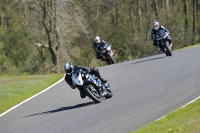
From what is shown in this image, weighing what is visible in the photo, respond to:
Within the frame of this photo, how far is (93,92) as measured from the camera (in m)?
16.5

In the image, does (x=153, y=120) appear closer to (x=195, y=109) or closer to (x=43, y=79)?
(x=195, y=109)

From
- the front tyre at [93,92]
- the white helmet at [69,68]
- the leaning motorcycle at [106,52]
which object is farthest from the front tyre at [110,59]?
the white helmet at [69,68]

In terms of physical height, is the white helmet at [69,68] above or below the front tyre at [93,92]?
above

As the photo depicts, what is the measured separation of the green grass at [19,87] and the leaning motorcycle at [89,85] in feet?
11.3

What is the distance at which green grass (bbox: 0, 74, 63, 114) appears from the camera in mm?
20703

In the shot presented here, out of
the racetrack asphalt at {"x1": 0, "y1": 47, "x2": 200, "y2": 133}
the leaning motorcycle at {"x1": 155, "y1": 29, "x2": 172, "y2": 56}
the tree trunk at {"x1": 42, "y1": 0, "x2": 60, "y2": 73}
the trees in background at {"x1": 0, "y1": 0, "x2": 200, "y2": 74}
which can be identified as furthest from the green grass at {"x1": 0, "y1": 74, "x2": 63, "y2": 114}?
the tree trunk at {"x1": 42, "y1": 0, "x2": 60, "y2": 73}

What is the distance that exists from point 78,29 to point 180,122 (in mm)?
38882

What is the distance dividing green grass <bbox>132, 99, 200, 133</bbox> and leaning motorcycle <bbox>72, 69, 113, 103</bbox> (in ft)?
13.1

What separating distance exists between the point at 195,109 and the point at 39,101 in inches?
321

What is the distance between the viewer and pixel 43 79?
82.4 ft

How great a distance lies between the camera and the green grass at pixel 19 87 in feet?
67.9

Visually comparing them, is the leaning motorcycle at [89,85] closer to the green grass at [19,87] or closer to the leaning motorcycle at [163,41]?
the green grass at [19,87]

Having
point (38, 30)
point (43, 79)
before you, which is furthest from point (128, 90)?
point (38, 30)

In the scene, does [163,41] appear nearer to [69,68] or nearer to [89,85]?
[89,85]
